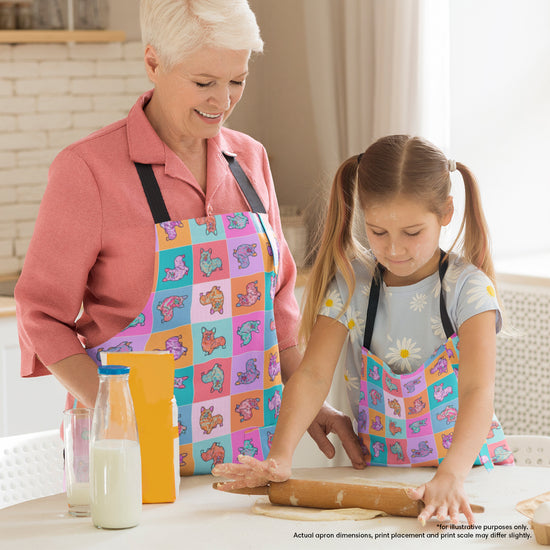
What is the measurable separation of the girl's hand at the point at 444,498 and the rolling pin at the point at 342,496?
0.8 inches

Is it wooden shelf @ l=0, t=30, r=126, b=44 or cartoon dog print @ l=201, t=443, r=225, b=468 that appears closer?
cartoon dog print @ l=201, t=443, r=225, b=468

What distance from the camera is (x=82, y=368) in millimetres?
1420

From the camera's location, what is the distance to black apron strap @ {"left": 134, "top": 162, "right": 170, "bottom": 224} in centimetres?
149

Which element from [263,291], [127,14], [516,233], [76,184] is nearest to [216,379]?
[263,291]

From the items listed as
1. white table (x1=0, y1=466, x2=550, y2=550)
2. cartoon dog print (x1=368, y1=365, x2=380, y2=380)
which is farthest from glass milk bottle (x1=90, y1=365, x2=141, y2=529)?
cartoon dog print (x1=368, y1=365, x2=380, y2=380)

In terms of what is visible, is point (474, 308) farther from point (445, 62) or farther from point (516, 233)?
point (516, 233)

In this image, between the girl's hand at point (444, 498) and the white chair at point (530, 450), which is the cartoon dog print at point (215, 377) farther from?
the white chair at point (530, 450)

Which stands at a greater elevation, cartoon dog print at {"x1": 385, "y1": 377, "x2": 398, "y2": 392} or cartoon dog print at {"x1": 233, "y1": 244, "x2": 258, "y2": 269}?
cartoon dog print at {"x1": 233, "y1": 244, "x2": 258, "y2": 269}

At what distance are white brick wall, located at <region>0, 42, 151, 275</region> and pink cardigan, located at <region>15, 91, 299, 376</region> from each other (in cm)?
167

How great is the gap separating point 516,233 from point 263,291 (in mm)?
1761

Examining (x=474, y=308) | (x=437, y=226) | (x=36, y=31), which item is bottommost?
(x=474, y=308)

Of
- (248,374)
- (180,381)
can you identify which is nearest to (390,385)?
(248,374)

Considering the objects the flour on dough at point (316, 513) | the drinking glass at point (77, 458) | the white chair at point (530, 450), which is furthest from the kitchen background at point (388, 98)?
the flour on dough at point (316, 513)

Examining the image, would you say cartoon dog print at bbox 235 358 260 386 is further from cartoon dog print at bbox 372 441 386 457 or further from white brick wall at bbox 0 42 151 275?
white brick wall at bbox 0 42 151 275
